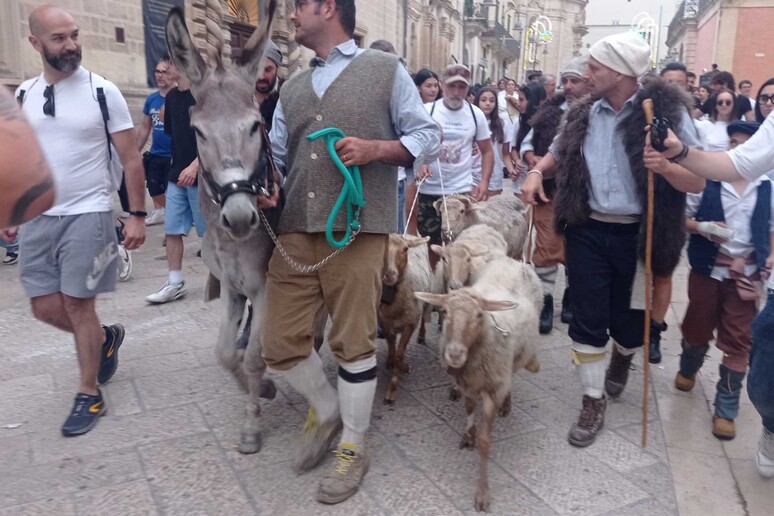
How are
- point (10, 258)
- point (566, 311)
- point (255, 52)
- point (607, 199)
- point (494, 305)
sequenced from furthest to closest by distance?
1. point (10, 258)
2. point (566, 311)
3. point (607, 199)
4. point (494, 305)
5. point (255, 52)

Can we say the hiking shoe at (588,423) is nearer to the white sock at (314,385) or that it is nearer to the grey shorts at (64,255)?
the white sock at (314,385)

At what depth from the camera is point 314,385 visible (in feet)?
11.2

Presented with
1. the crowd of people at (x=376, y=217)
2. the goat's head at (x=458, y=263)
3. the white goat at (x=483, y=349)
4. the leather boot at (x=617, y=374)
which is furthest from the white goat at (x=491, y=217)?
the white goat at (x=483, y=349)

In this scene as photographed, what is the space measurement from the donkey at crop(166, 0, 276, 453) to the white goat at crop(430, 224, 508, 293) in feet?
5.08

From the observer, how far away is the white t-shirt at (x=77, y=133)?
366 cm

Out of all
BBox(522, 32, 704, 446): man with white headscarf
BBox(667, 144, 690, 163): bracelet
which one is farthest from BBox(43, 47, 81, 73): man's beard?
BBox(667, 144, 690, 163): bracelet

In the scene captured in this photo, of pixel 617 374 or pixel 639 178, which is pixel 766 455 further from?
pixel 639 178

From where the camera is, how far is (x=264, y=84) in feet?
15.0

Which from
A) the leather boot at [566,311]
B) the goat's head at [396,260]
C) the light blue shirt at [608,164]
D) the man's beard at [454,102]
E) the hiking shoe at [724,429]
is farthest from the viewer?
the man's beard at [454,102]

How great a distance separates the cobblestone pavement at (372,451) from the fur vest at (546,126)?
181cm

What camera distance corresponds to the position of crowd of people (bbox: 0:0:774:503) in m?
→ 3.12

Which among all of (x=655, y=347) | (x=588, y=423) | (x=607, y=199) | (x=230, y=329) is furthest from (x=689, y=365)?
(x=230, y=329)

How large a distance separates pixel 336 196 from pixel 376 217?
23 cm

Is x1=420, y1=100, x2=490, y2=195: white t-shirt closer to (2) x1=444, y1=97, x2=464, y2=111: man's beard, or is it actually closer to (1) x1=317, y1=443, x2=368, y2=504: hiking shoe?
(2) x1=444, y1=97, x2=464, y2=111: man's beard
